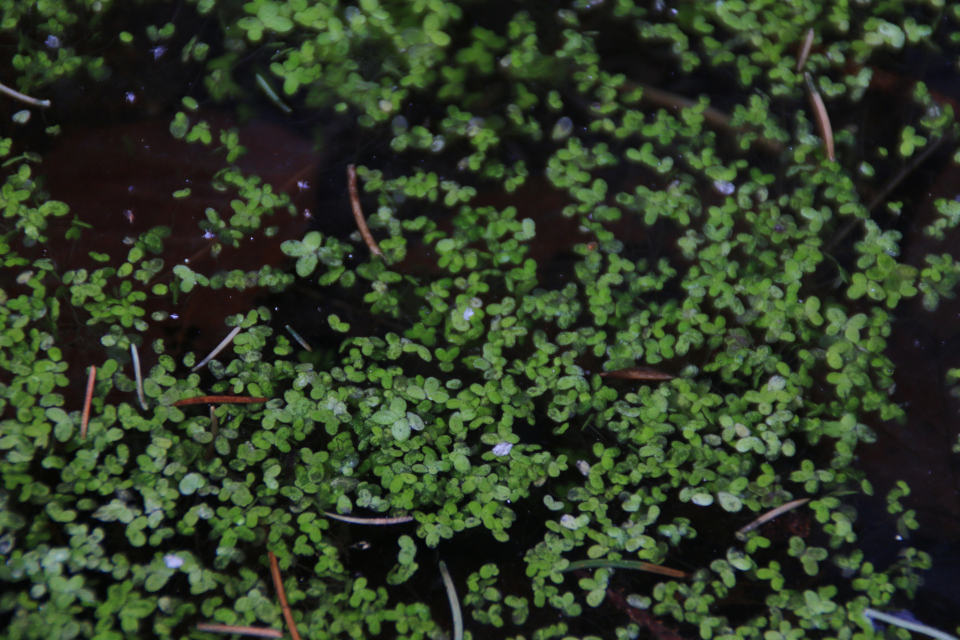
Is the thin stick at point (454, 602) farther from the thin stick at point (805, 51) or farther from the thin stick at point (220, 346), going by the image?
the thin stick at point (805, 51)

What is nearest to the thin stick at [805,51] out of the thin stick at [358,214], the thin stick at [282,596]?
the thin stick at [358,214]

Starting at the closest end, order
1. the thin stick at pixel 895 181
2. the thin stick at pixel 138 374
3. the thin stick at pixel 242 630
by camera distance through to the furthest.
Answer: the thin stick at pixel 242 630 < the thin stick at pixel 138 374 < the thin stick at pixel 895 181

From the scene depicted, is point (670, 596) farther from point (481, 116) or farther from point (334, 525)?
point (481, 116)

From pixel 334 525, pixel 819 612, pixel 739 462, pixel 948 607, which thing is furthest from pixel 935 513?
pixel 334 525

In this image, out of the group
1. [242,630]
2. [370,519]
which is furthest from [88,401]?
[370,519]

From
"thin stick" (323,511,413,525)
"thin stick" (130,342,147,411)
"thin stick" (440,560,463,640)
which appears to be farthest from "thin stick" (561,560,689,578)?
"thin stick" (130,342,147,411)

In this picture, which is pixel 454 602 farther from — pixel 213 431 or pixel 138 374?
pixel 138 374
